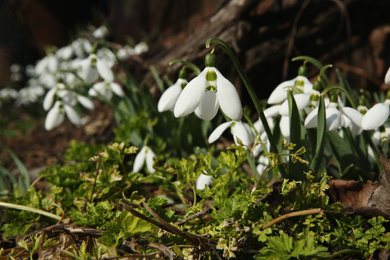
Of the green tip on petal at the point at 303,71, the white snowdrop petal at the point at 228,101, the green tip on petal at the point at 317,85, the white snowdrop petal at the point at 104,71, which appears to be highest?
the white snowdrop petal at the point at 104,71

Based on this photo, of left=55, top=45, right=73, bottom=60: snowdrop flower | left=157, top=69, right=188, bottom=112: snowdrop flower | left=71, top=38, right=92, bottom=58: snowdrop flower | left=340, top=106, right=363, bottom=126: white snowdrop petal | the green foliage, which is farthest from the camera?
left=55, top=45, right=73, bottom=60: snowdrop flower

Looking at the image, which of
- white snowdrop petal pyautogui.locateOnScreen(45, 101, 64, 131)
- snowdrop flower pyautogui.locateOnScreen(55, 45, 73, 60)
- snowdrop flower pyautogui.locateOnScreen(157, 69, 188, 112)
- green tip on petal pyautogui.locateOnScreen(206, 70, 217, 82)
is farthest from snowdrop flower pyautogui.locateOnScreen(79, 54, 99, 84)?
snowdrop flower pyautogui.locateOnScreen(55, 45, 73, 60)

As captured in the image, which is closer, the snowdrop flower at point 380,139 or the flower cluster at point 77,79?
the snowdrop flower at point 380,139

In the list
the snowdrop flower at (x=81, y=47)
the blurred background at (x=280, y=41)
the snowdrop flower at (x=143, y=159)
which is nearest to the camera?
the snowdrop flower at (x=143, y=159)

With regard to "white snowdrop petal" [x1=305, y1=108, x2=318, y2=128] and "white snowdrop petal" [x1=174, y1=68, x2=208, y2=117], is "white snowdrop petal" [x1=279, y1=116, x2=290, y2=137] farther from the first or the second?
"white snowdrop petal" [x1=174, y1=68, x2=208, y2=117]

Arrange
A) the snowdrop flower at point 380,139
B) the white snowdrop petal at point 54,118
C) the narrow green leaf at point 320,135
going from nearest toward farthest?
1. the narrow green leaf at point 320,135
2. the snowdrop flower at point 380,139
3. the white snowdrop petal at point 54,118

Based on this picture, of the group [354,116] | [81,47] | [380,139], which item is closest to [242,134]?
[354,116]

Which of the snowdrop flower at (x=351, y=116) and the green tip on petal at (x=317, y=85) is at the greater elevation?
the green tip on petal at (x=317, y=85)

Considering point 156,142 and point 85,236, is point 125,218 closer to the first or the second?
point 85,236

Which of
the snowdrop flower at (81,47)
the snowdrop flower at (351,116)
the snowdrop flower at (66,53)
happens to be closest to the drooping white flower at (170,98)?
the snowdrop flower at (351,116)

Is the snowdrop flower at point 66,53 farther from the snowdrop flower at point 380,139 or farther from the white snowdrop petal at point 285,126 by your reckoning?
the snowdrop flower at point 380,139
